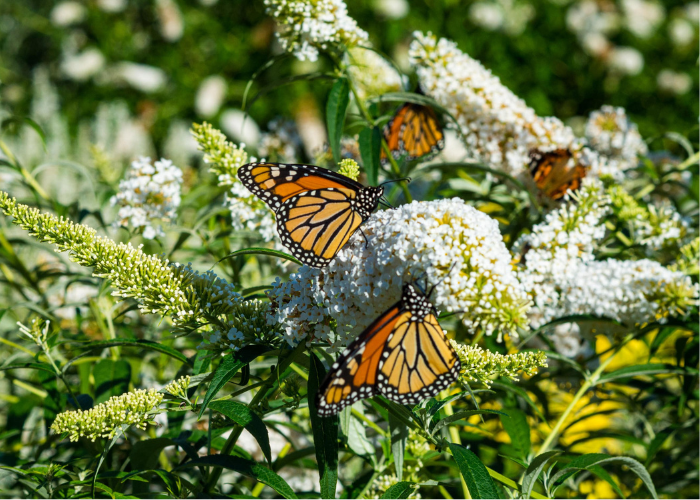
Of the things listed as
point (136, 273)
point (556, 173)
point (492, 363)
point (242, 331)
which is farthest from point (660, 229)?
point (136, 273)

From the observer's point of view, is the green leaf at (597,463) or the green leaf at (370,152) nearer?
the green leaf at (597,463)

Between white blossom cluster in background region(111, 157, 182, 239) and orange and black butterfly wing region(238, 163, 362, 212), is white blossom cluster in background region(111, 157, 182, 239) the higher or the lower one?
the higher one

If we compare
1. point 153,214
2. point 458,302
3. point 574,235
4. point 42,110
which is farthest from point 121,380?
point 42,110

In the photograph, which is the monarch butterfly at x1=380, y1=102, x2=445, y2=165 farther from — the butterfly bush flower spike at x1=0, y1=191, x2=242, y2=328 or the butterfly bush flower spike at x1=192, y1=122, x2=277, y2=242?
the butterfly bush flower spike at x1=0, y1=191, x2=242, y2=328

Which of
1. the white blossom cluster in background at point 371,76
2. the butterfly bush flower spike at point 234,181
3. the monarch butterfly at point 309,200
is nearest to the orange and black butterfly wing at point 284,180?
the monarch butterfly at point 309,200

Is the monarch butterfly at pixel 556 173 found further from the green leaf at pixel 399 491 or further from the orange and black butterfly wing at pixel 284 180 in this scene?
the green leaf at pixel 399 491

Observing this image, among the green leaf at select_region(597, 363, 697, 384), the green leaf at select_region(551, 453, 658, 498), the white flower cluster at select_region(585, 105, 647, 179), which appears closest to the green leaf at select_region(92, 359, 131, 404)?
the green leaf at select_region(551, 453, 658, 498)
